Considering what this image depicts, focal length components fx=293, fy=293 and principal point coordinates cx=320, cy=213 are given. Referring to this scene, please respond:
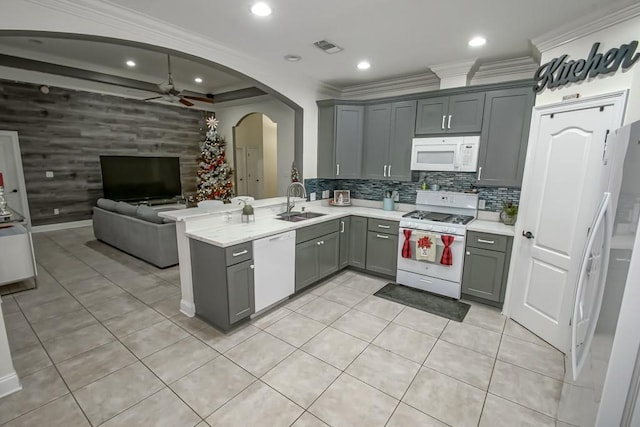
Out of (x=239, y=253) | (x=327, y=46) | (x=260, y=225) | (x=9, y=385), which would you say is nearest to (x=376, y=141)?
(x=327, y=46)

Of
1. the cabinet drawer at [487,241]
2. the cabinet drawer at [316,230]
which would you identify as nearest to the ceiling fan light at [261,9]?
the cabinet drawer at [316,230]

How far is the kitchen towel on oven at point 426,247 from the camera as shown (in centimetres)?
348

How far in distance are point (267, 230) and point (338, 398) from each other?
162 centimetres

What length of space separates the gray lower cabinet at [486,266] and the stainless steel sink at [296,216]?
76.3 inches

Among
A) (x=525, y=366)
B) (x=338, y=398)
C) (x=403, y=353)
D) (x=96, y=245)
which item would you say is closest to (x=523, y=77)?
(x=525, y=366)

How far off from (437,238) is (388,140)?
5.14 feet

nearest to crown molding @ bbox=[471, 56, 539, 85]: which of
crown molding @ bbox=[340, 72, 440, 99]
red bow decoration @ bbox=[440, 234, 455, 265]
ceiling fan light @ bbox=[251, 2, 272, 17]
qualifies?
crown molding @ bbox=[340, 72, 440, 99]

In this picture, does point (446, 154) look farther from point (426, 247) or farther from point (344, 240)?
point (344, 240)

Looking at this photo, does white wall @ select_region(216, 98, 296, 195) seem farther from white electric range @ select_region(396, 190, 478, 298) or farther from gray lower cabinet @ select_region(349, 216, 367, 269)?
white electric range @ select_region(396, 190, 478, 298)

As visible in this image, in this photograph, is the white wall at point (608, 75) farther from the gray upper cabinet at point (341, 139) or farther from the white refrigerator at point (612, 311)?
the gray upper cabinet at point (341, 139)

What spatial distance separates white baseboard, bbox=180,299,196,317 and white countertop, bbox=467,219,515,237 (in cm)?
313

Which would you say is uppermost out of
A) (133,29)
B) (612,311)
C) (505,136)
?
(133,29)

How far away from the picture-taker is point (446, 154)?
3.72 m

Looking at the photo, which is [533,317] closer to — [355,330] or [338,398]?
[355,330]
